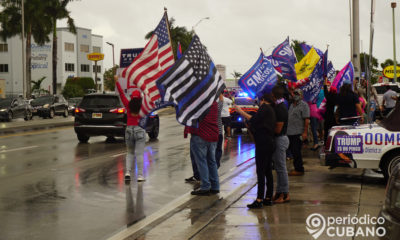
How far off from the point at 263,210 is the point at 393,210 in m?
3.88

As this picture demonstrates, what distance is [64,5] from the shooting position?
199 feet

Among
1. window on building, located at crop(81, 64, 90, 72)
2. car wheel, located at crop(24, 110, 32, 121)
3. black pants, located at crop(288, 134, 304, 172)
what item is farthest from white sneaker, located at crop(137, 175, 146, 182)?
window on building, located at crop(81, 64, 90, 72)

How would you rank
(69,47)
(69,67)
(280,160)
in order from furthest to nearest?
1. (69,67)
2. (69,47)
3. (280,160)

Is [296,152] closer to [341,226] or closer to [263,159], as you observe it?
[263,159]

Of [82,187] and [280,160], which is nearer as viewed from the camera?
[280,160]

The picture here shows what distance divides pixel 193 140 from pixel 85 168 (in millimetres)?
4542

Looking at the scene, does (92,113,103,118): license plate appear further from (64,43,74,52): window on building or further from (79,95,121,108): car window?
(64,43,74,52): window on building

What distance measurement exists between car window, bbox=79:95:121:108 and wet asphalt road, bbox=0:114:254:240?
1.85 m

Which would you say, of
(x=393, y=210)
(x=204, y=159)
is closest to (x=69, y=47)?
(x=204, y=159)

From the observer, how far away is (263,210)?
8.33 metres

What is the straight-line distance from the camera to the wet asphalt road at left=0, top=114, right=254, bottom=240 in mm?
7750

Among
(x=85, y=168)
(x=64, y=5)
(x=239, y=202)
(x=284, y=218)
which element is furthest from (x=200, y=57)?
(x=64, y=5)

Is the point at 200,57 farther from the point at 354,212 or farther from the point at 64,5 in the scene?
the point at 64,5

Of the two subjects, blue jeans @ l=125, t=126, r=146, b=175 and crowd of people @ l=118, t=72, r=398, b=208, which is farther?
blue jeans @ l=125, t=126, r=146, b=175
